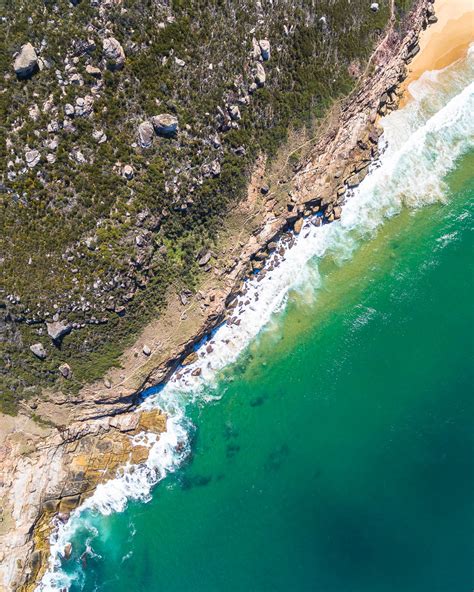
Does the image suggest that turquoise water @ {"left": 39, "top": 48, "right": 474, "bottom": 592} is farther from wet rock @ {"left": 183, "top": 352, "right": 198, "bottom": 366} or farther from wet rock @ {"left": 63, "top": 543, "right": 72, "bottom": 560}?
wet rock @ {"left": 183, "top": 352, "right": 198, "bottom": 366}

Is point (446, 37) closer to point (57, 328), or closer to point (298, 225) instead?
point (298, 225)

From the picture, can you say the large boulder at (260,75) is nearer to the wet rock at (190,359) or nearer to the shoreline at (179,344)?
the shoreline at (179,344)

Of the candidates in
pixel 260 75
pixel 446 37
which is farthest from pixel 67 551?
pixel 446 37

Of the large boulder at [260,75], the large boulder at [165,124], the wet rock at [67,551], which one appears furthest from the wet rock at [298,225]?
the wet rock at [67,551]

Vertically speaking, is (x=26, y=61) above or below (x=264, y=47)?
below

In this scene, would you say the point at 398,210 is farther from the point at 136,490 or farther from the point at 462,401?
the point at 136,490

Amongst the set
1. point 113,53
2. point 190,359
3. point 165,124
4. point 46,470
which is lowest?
point 46,470
